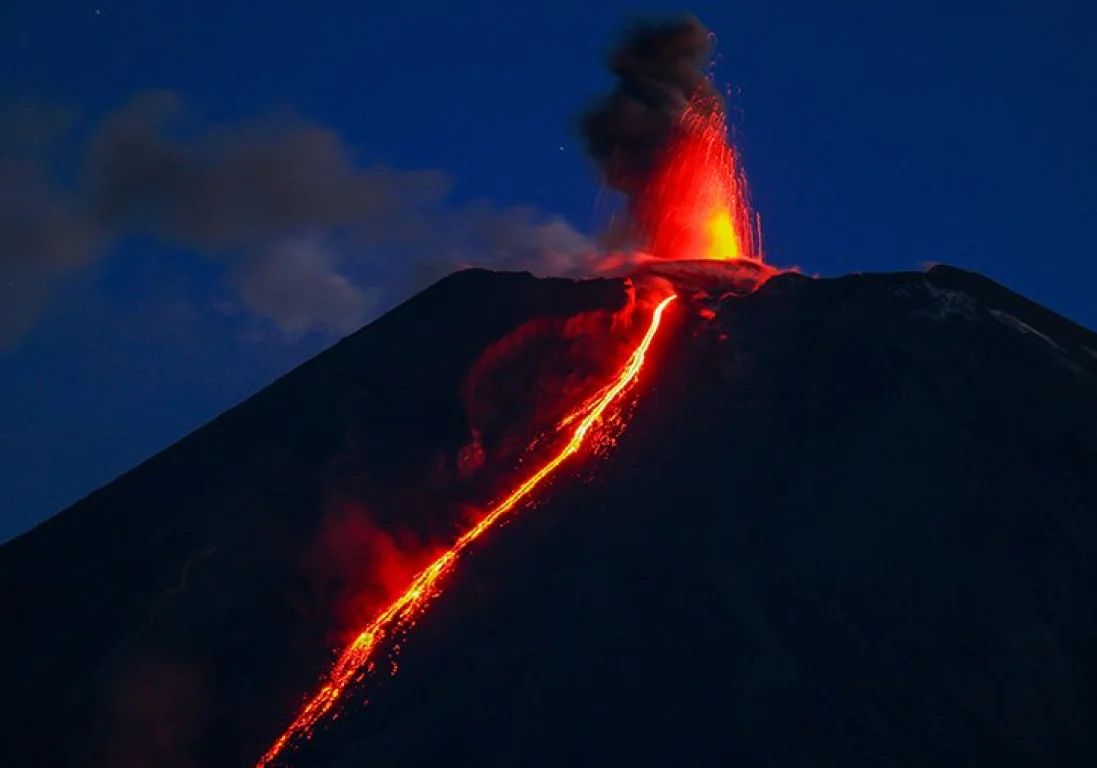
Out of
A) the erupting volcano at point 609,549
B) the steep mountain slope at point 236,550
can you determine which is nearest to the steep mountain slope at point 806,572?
the erupting volcano at point 609,549

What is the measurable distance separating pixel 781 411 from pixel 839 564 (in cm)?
470

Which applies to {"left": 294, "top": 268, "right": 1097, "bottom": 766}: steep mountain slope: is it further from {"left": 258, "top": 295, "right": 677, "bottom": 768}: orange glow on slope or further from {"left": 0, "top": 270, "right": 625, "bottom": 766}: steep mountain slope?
{"left": 0, "top": 270, "right": 625, "bottom": 766}: steep mountain slope

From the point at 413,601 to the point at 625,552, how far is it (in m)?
3.53

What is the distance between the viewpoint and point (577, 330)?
31547 mm

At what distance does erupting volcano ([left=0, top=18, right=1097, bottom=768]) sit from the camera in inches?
869

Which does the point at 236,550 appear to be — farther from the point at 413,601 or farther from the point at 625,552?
the point at 625,552

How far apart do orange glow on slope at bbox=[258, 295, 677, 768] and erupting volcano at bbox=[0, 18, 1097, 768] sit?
77 mm

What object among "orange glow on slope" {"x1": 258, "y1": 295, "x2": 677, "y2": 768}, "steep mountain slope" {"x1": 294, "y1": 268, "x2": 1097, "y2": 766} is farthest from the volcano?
"orange glow on slope" {"x1": 258, "y1": 295, "x2": 677, "y2": 768}

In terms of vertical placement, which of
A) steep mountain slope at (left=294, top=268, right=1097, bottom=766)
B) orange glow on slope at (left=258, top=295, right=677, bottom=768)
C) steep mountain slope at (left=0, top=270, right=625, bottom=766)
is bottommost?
steep mountain slope at (left=294, top=268, right=1097, bottom=766)

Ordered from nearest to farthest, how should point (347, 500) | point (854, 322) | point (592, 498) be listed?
point (592, 498), point (347, 500), point (854, 322)

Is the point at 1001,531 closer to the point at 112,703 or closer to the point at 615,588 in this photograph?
the point at 615,588

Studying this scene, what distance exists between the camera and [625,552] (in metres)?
25.2

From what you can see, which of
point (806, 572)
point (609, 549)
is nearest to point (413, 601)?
point (609, 549)

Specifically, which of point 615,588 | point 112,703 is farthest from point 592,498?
point 112,703
